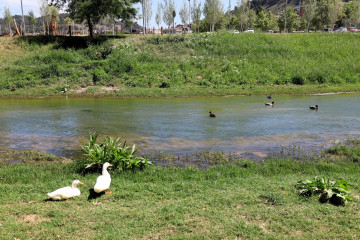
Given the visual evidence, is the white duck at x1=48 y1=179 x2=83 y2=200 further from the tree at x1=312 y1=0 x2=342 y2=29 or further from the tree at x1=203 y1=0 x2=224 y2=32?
the tree at x1=312 y1=0 x2=342 y2=29

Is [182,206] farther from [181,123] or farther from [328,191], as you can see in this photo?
[181,123]

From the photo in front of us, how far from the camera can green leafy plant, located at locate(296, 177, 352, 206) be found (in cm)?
653

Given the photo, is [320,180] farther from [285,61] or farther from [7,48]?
[7,48]

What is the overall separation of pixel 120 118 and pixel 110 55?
1845 cm

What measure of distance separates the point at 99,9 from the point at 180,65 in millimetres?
9936

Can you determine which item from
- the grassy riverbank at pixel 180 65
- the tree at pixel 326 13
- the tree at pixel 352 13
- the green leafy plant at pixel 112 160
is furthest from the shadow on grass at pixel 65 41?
the tree at pixel 352 13

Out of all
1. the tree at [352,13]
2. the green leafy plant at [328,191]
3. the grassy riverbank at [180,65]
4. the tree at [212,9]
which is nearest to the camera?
the green leafy plant at [328,191]

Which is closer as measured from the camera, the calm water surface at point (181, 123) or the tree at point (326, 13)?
the calm water surface at point (181, 123)

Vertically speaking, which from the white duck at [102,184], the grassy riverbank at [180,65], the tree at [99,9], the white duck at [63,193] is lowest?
the white duck at [63,193]

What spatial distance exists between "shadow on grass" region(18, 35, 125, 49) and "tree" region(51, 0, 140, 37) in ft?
6.93

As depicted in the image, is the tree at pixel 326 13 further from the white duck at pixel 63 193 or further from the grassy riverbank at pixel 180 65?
the white duck at pixel 63 193

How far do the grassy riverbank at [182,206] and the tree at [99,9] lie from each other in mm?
28203

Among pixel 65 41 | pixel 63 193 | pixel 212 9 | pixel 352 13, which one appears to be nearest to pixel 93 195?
pixel 63 193

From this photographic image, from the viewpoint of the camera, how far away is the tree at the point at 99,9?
112ft
